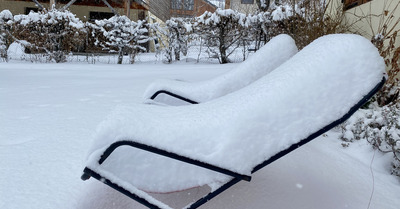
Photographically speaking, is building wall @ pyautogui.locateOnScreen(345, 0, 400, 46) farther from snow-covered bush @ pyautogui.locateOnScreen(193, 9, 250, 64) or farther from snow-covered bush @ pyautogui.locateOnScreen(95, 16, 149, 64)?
snow-covered bush @ pyautogui.locateOnScreen(95, 16, 149, 64)

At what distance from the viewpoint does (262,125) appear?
1042mm

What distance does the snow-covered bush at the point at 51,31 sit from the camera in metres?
8.11

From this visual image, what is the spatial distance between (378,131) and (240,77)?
126 centimetres

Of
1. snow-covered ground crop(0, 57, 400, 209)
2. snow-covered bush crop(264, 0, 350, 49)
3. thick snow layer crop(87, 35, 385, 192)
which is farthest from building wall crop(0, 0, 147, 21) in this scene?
thick snow layer crop(87, 35, 385, 192)

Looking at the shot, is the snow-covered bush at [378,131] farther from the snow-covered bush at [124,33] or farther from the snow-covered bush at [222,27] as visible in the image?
the snow-covered bush at [124,33]

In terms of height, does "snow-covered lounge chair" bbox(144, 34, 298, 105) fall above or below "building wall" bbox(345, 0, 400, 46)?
below

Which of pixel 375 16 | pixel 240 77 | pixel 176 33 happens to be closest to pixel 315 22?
pixel 375 16

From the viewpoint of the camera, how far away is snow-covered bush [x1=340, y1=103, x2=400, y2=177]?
2069mm

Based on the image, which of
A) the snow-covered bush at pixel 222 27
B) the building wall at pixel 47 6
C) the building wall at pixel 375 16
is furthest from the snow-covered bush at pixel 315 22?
the building wall at pixel 47 6

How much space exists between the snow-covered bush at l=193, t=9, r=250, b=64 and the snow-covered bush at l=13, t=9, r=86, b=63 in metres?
3.70

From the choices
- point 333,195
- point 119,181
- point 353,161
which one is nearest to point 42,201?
point 119,181

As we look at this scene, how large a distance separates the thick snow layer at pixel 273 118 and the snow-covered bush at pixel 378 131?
4.22ft

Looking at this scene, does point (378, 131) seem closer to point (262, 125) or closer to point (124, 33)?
point (262, 125)

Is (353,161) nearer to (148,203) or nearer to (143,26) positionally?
(148,203)
